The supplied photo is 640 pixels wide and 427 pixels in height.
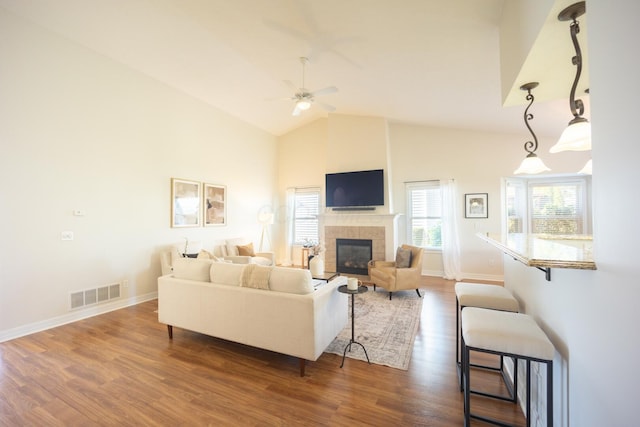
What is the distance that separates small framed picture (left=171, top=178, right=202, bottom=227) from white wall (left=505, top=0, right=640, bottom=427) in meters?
5.41

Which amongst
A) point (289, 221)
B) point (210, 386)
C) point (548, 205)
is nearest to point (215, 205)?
point (289, 221)

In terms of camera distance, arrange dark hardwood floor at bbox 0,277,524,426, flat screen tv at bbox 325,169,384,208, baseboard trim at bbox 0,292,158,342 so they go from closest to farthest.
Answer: dark hardwood floor at bbox 0,277,524,426
baseboard trim at bbox 0,292,158,342
flat screen tv at bbox 325,169,384,208

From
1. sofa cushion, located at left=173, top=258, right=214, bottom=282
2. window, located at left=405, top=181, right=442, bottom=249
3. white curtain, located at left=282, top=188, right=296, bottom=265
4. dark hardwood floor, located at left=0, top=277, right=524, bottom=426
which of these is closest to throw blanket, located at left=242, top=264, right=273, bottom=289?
sofa cushion, located at left=173, top=258, right=214, bottom=282

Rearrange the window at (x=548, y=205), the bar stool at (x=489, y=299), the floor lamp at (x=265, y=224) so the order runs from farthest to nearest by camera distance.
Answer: the floor lamp at (x=265, y=224) → the window at (x=548, y=205) → the bar stool at (x=489, y=299)

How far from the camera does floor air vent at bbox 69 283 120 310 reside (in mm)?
3615

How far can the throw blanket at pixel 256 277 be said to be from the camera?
2517mm

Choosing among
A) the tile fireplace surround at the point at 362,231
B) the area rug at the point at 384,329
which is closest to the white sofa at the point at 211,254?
the tile fireplace surround at the point at 362,231

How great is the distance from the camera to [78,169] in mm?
3650

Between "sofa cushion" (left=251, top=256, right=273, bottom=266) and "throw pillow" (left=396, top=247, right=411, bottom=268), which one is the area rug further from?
"sofa cushion" (left=251, top=256, right=273, bottom=266)

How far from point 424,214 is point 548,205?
237cm

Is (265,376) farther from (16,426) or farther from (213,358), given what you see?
(16,426)

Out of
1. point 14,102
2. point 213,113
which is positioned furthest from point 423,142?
point 14,102

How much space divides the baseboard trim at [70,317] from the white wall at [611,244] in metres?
5.13

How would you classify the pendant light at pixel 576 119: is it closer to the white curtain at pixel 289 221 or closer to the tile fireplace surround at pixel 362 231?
the tile fireplace surround at pixel 362 231
